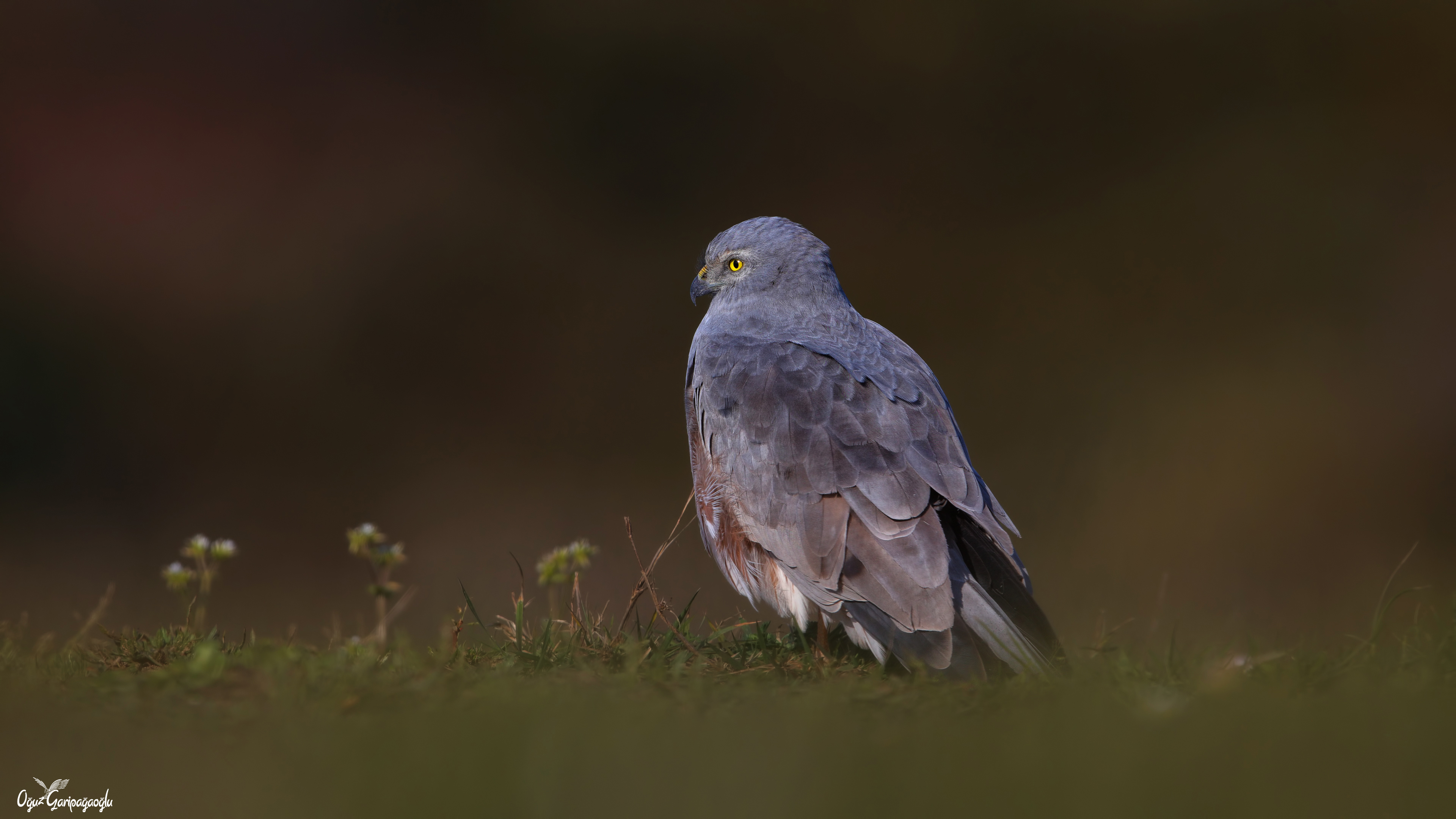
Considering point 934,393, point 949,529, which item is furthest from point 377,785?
point 934,393

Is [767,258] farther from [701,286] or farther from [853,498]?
[853,498]

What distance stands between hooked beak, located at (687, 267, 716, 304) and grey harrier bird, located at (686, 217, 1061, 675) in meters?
0.52

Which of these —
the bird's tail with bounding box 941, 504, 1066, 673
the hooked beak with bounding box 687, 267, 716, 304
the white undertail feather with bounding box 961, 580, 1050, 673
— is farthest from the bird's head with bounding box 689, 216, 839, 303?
the white undertail feather with bounding box 961, 580, 1050, 673

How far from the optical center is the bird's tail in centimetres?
307

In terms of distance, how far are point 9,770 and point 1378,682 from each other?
325 centimetres

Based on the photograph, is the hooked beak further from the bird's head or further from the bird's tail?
→ the bird's tail

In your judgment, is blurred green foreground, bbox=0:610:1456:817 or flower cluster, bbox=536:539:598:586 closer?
blurred green foreground, bbox=0:610:1456:817

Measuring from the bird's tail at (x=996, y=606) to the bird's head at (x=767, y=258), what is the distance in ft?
4.74

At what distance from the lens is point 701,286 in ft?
16.0

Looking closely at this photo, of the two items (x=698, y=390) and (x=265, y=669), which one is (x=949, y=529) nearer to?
(x=698, y=390)

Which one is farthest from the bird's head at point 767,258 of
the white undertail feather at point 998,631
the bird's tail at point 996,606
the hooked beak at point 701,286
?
the white undertail feather at point 998,631

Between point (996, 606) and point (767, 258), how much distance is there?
1.98 metres

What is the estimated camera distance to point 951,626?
10.1 feet

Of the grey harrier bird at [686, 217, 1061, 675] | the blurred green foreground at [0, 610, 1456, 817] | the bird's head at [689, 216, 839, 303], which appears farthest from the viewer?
the bird's head at [689, 216, 839, 303]
